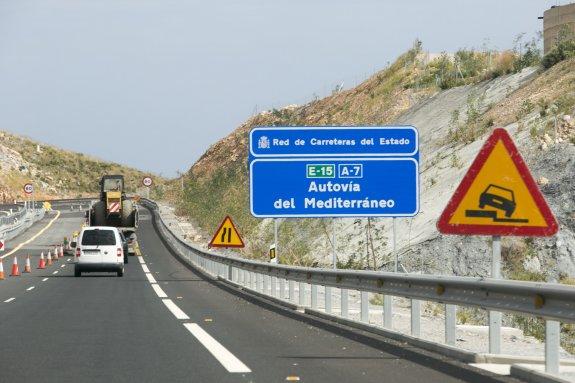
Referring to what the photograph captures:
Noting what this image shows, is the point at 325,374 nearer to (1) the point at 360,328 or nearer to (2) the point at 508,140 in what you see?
(2) the point at 508,140

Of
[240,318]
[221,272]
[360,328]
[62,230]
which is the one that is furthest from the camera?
[62,230]

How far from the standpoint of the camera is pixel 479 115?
158 feet

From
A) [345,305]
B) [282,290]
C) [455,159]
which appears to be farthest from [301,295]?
[455,159]

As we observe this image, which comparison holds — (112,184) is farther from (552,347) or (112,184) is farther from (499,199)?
(552,347)

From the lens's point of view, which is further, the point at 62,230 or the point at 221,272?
the point at 62,230

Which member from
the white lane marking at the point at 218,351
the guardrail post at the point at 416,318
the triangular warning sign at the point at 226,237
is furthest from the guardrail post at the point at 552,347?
the triangular warning sign at the point at 226,237

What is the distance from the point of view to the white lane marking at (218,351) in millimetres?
11781

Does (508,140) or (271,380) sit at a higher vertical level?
(508,140)

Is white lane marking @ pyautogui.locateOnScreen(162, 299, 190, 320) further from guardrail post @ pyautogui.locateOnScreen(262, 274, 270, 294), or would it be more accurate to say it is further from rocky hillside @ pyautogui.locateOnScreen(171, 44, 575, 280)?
rocky hillside @ pyautogui.locateOnScreen(171, 44, 575, 280)

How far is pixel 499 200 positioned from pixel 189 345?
15.6ft

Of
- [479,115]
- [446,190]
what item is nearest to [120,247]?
[446,190]

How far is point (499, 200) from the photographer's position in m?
11.5

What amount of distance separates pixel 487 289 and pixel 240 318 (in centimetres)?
846

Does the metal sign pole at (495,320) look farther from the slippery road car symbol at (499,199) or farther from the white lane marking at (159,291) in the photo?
the white lane marking at (159,291)
